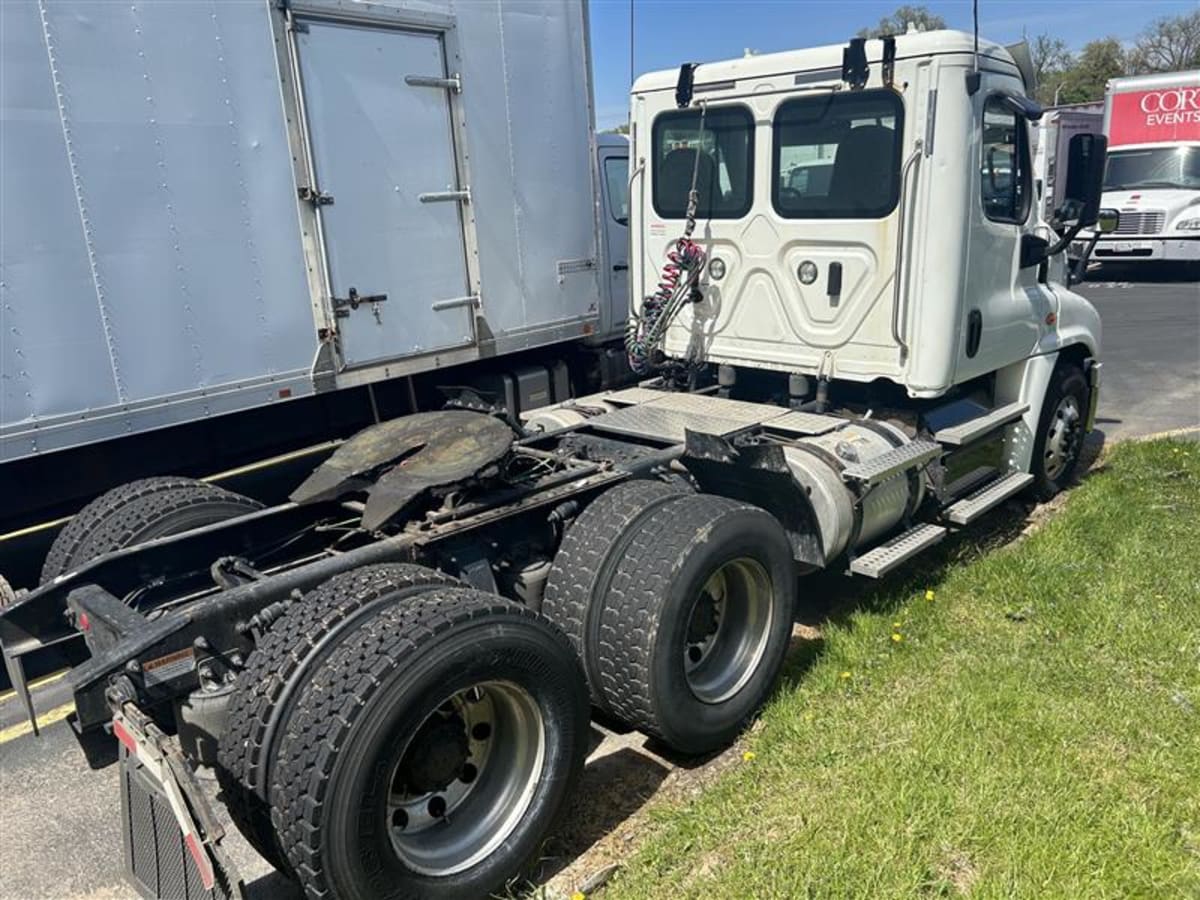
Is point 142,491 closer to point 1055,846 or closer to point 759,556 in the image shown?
point 759,556

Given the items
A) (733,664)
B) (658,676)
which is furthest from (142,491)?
(733,664)

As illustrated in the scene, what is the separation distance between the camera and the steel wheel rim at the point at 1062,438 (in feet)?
20.6

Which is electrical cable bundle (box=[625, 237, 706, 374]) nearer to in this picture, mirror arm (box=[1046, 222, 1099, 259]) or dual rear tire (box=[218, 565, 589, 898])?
mirror arm (box=[1046, 222, 1099, 259])

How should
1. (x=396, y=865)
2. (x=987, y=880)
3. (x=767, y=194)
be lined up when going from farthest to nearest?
(x=767, y=194)
(x=987, y=880)
(x=396, y=865)

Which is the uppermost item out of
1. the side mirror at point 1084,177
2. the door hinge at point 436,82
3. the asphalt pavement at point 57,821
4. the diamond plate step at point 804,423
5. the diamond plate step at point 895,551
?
the door hinge at point 436,82

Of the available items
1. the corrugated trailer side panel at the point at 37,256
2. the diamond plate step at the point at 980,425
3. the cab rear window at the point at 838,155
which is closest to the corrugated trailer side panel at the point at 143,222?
the corrugated trailer side panel at the point at 37,256

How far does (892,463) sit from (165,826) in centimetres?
354

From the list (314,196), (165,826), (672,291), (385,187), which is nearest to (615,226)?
(385,187)

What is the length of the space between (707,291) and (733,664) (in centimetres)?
253

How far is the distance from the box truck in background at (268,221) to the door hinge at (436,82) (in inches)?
0.6

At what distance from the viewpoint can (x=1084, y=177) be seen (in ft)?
17.7

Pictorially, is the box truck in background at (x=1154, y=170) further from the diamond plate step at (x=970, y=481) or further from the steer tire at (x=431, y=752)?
the steer tire at (x=431, y=752)

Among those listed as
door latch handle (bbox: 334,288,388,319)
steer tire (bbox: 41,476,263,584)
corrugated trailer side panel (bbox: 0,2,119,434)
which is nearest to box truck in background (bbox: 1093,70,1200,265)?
door latch handle (bbox: 334,288,388,319)

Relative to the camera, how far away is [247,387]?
221 inches
